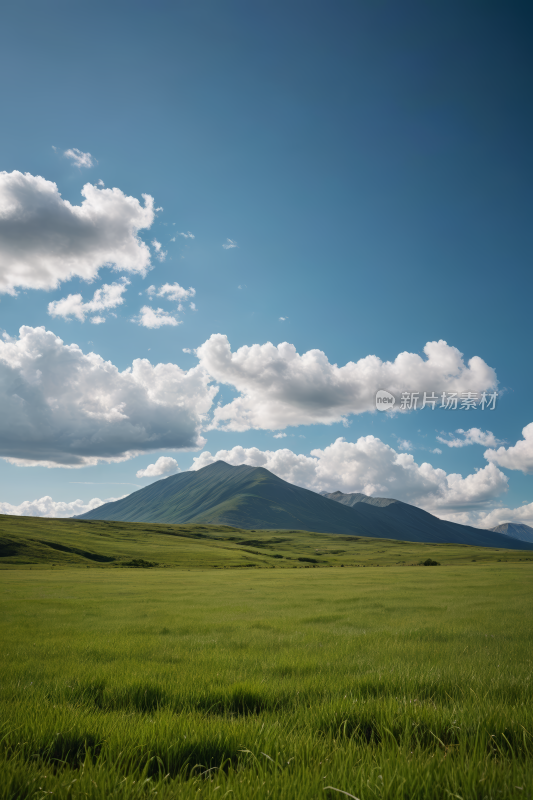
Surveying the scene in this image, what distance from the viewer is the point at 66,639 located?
11.9 m

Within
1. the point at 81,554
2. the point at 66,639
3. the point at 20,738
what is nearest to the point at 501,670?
the point at 20,738

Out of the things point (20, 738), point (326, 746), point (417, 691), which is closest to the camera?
point (326, 746)

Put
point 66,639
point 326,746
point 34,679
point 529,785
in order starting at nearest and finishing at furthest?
point 529,785 → point 326,746 → point 34,679 → point 66,639

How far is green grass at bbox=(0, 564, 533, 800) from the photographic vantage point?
290 cm

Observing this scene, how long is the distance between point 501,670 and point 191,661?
20.0ft

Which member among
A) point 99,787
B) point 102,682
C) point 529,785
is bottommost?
point 102,682

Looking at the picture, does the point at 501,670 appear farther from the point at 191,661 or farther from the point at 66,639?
the point at 66,639

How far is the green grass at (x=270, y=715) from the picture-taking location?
9.53 feet

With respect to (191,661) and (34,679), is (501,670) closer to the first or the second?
(191,661)

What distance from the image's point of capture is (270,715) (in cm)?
495

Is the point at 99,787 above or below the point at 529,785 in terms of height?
below

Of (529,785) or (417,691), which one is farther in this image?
(417,691)

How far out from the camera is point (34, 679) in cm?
707

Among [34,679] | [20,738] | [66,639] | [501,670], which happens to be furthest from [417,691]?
[66,639]
